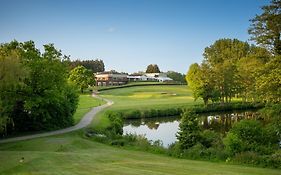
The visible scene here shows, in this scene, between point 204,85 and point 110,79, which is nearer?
point 204,85

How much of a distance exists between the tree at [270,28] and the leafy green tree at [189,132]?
8.14m

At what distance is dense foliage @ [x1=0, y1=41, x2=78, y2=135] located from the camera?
33.0 m

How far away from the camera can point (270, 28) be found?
87.6 ft

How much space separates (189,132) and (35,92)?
1722 centimetres

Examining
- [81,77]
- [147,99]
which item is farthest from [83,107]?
A: [81,77]

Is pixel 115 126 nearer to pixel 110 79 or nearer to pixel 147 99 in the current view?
pixel 147 99

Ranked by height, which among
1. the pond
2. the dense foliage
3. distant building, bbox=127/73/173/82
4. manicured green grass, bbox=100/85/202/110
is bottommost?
the pond

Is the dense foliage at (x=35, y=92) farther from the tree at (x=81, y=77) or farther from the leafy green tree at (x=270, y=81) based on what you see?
the tree at (x=81, y=77)

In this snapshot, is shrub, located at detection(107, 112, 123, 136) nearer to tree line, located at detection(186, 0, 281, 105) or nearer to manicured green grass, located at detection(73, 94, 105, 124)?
manicured green grass, located at detection(73, 94, 105, 124)

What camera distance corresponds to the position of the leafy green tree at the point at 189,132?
82.8 ft

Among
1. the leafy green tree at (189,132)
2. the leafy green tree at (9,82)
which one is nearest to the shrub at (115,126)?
the leafy green tree at (9,82)

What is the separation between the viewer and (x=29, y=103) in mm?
33125

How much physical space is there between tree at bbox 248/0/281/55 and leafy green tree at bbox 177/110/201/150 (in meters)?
8.14

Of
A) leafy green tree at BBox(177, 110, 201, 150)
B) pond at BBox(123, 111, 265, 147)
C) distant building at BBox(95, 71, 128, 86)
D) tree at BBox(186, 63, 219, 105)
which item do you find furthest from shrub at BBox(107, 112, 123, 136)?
distant building at BBox(95, 71, 128, 86)
